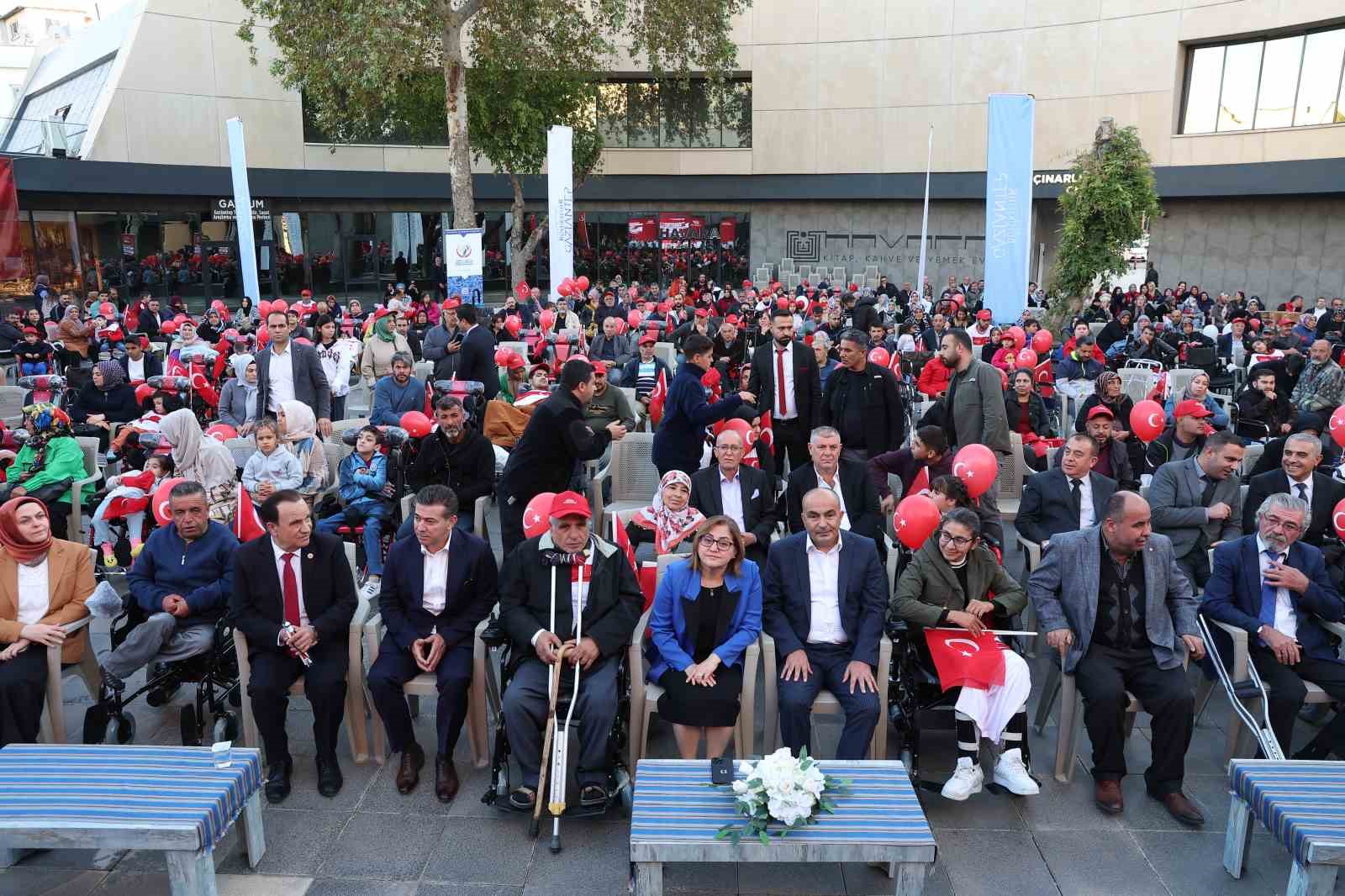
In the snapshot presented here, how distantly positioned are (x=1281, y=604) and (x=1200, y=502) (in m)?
1.11

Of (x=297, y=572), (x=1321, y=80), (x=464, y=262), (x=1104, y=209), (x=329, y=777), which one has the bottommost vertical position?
(x=329, y=777)

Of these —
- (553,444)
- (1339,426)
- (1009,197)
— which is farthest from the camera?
(1009,197)

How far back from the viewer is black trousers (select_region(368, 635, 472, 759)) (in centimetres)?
460

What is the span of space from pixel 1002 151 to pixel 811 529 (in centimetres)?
976

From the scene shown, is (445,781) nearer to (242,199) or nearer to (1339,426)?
(1339,426)

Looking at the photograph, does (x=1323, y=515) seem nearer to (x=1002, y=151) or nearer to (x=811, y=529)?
(x=811, y=529)

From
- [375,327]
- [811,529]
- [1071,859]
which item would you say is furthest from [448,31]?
[1071,859]

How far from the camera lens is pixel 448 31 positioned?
19203 mm

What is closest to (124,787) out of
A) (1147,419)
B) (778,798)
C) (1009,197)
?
(778,798)

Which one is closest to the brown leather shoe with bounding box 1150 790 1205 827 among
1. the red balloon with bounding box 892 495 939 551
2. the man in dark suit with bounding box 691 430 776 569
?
the red balloon with bounding box 892 495 939 551

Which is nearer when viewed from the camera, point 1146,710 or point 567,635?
point 1146,710

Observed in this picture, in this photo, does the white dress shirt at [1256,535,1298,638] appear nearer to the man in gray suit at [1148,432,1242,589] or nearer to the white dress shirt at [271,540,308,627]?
the man in gray suit at [1148,432,1242,589]

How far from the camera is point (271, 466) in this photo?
6945 millimetres

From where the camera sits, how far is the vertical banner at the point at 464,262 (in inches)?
595
